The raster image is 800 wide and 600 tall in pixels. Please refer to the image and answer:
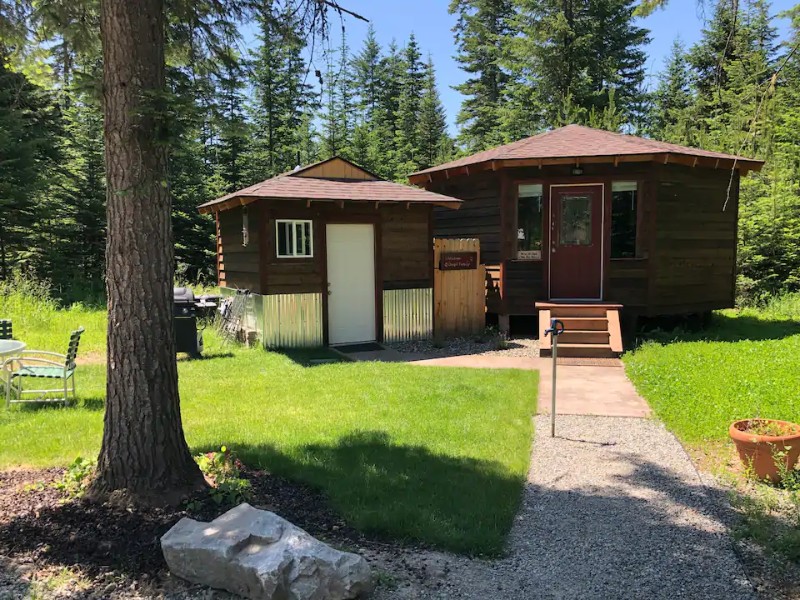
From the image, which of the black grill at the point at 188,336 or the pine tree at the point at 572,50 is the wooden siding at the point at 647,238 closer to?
the black grill at the point at 188,336

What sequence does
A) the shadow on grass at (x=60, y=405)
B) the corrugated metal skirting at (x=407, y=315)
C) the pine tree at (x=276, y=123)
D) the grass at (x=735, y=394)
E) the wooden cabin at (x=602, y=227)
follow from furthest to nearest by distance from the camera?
1. the pine tree at (x=276, y=123)
2. the corrugated metal skirting at (x=407, y=315)
3. the wooden cabin at (x=602, y=227)
4. the shadow on grass at (x=60, y=405)
5. the grass at (x=735, y=394)

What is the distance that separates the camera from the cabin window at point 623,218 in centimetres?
1145

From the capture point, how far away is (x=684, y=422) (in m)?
6.17

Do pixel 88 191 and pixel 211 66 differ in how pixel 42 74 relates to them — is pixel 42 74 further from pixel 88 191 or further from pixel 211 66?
pixel 88 191

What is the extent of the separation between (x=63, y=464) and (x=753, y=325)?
13.5 metres

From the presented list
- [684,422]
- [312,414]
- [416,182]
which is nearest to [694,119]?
[416,182]

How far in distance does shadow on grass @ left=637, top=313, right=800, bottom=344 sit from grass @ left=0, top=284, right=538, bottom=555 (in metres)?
4.30

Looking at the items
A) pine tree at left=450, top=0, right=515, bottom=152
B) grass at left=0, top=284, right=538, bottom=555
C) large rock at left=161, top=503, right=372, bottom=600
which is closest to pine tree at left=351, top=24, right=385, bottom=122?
pine tree at left=450, top=0, right=515, bottom=152

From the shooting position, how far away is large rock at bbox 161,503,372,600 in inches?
108

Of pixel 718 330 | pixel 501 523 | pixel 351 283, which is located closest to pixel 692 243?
pixel 718 330

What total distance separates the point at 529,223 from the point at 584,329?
2547 mm

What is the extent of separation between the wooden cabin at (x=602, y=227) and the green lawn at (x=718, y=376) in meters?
1.06

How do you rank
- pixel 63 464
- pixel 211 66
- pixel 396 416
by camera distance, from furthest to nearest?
pixel 396 416 < pixel 211 66 < pixel 63 464

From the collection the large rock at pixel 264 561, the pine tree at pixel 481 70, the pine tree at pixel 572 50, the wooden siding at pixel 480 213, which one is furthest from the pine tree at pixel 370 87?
the large rock at pixel 264 561
